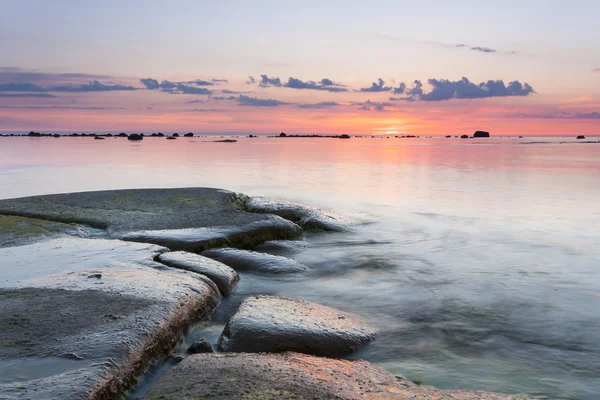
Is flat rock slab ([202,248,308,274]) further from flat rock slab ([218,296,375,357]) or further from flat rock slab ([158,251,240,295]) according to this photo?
flat rock slab ([218,296,375,357])

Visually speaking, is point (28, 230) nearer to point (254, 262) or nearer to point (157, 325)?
point (254, 262)

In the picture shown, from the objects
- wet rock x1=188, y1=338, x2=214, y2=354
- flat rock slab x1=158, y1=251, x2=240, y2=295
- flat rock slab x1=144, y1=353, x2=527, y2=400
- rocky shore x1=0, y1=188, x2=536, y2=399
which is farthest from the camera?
flat rock slab x1=158, y1=251, x2=240, y2=295

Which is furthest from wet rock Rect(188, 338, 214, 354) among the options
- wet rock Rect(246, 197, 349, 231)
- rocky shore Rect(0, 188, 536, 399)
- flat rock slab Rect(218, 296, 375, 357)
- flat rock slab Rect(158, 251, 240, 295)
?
wet rock Rect(246, 197, 349, 231)

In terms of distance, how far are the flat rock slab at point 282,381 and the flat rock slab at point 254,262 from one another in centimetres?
291

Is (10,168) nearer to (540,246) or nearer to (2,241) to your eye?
(2,241)

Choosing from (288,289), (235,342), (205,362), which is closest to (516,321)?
(288,289)

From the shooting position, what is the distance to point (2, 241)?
260 inches

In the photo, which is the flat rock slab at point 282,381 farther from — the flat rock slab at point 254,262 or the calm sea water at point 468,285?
the flat rock slab at point 254,262

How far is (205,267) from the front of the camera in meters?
5.60

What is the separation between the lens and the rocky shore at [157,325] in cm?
289

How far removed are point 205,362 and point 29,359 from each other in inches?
42.1

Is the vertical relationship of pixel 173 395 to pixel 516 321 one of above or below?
above

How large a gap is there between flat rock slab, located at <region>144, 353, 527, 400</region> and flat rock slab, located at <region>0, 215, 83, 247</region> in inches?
177

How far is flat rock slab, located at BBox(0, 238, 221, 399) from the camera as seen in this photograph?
2.90 meters
